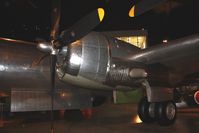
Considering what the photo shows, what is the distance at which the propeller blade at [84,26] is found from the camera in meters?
7.59

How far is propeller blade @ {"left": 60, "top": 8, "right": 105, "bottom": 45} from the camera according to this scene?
7594mm

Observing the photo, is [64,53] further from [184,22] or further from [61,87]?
[184,22]

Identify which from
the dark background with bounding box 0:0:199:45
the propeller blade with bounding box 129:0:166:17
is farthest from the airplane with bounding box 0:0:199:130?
the dark background with bounding box 0:0:199:45

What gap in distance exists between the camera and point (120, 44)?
29.3 ft

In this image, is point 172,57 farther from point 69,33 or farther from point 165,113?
point 69,33

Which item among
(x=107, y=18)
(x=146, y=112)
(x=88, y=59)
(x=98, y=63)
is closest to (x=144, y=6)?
(x=98, y=63)

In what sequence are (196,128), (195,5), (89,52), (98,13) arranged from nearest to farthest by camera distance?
(98,13)
(89,52)
(196,128)
(195,5)

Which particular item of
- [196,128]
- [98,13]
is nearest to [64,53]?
[98,13]

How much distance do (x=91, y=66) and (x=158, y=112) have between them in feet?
11.8

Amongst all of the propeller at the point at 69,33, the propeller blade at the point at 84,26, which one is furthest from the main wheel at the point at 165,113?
the propeller blade at the point at 84,26

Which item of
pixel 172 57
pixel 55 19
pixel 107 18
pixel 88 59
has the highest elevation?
pixel 107 18

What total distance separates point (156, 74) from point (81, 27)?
304 cm

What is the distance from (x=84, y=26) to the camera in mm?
7812

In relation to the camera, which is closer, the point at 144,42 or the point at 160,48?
the point at 160,48
